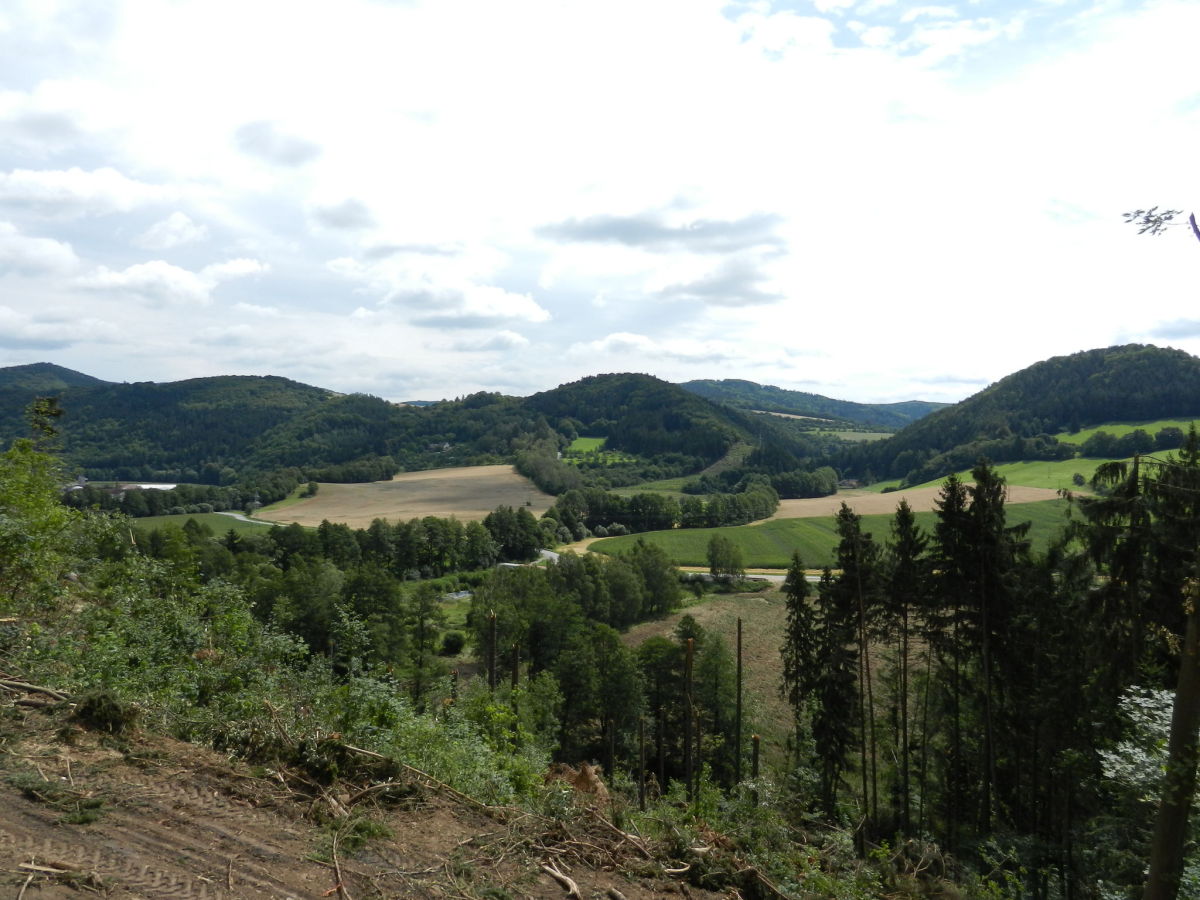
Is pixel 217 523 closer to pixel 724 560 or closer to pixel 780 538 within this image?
pixel 724 560

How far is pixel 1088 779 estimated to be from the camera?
46.6 feet

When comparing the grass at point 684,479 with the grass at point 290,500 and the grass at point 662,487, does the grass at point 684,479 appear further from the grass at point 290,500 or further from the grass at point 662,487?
the grass at point 290,500

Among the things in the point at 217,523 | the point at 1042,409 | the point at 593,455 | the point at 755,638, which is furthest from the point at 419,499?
the point at 1042,409

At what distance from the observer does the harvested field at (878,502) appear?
3383 inches

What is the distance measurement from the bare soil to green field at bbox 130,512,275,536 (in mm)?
72920

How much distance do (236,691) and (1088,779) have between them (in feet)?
57.2

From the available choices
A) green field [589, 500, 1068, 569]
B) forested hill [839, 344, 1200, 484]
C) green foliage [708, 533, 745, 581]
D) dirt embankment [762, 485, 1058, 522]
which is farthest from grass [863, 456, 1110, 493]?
green foliage [708, 533, 745, 581]

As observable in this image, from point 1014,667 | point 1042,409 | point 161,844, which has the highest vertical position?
point 1042,409

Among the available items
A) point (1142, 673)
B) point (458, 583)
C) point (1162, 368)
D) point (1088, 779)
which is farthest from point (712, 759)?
point (1162, 368)

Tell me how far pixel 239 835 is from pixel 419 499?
105 meters

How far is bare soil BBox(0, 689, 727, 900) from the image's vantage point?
4656mm

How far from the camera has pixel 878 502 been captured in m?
108

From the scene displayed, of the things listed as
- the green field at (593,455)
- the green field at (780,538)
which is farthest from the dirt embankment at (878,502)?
the green field at (593,455)

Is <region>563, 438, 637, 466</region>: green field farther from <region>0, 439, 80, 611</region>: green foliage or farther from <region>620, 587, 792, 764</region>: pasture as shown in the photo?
<region>0, 439, 80, 611</region>: green foliage
